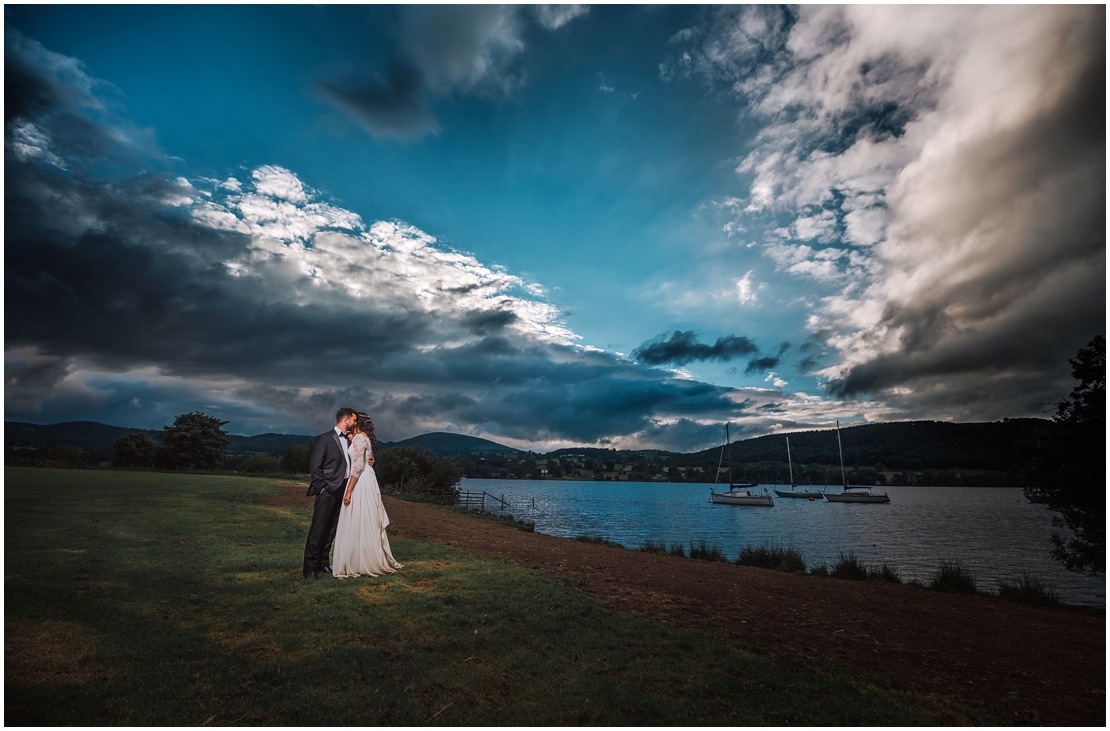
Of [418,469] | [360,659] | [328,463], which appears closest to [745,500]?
[418,469]

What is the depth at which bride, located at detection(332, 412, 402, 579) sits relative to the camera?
9.57 metres

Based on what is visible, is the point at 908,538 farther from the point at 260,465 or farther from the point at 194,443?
the point at 194,443

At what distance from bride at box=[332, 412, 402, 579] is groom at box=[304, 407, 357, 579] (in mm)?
162

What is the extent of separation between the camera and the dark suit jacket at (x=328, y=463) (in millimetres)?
9539

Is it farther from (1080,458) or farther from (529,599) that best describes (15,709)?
(1080,458)

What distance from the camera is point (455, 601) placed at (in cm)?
820

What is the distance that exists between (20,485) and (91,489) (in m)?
2.54

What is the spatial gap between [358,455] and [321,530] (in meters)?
1.56

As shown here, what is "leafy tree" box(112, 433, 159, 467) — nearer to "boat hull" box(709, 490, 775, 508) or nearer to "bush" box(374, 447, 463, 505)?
"bush" box(374, 447, 463, 505)

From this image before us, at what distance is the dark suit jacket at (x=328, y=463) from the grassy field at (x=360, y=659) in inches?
69.7

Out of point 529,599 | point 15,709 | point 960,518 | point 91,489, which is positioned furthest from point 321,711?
point 960,518

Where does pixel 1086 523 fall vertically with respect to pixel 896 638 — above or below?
above

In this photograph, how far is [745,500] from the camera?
303ft

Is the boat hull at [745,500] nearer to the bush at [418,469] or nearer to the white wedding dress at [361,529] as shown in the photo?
the bush at [418,469]
